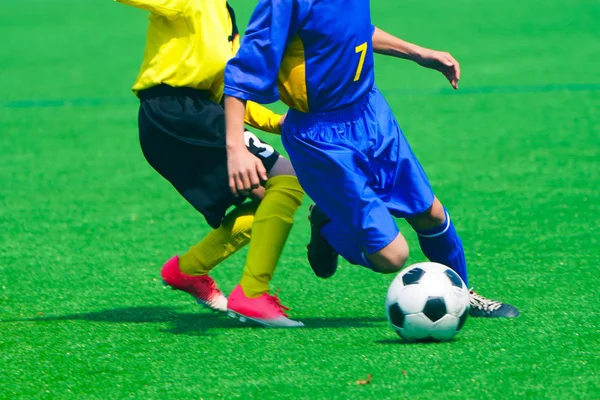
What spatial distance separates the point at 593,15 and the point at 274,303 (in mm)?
11119

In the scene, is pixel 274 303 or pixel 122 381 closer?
pixel 122 381

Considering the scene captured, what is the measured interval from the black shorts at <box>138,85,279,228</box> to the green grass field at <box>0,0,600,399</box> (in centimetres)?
56

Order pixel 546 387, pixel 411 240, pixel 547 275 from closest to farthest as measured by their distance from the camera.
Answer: pixel 546 387 → pixel 547 275 → pixel 411 240

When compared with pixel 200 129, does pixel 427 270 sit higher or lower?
lower

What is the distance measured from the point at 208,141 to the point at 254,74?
739mm

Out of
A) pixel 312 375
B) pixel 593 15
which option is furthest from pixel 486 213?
pixel 593 15

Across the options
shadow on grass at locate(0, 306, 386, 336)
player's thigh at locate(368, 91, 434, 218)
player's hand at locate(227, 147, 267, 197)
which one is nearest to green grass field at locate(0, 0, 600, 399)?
shadow on grass at locate(0, 306, 386, 336)

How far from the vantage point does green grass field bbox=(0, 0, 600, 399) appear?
3.92 m

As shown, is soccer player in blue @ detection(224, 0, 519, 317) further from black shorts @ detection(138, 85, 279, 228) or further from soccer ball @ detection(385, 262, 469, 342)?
black shorts @ detection(138, 85, 279, 228)

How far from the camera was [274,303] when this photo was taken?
15.4 ft

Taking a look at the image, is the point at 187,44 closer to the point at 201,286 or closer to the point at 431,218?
the point at 201,286

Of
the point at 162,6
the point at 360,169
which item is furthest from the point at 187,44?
the point at 360,169

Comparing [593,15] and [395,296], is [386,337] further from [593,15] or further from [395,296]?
[593,15]

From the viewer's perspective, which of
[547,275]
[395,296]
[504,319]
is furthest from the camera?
[547,275]
